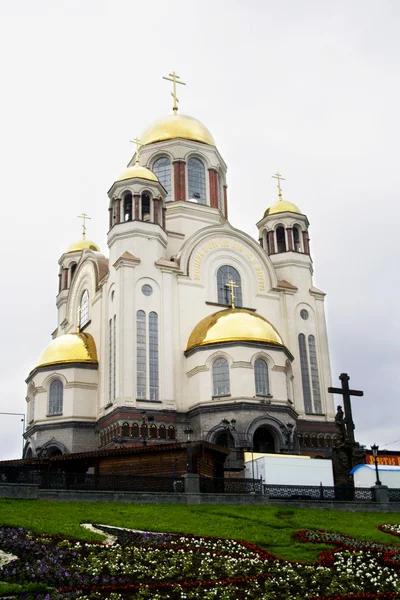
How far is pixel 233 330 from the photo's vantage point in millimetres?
33281

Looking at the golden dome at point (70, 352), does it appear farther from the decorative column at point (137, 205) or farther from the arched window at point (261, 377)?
the arched window at point (261, 377)

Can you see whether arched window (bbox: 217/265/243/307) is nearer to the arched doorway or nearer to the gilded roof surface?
the arched doorway

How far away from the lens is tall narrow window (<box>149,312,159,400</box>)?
33125 mm

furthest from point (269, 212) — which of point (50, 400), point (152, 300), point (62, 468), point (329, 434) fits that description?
point (62, 468)

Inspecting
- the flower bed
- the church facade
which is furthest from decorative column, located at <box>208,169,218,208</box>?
the flower bed

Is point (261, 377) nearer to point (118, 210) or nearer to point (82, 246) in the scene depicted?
point (118, 210)

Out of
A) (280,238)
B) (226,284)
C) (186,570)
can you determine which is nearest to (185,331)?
(226,284)

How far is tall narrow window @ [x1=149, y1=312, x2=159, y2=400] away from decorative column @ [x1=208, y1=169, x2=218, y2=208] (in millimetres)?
9950

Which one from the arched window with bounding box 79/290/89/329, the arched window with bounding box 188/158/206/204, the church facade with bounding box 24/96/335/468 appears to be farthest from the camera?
the arched window with bounding box 188/158/206/204

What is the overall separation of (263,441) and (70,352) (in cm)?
1057

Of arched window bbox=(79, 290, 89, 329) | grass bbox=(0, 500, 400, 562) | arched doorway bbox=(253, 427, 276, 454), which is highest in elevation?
arched window bbox=(79, 290, 89, 329)

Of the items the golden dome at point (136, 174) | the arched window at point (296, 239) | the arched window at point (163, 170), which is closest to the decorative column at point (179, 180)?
the arched window at point (163, 170)

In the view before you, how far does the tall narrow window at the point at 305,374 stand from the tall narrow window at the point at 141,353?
28.5 ft

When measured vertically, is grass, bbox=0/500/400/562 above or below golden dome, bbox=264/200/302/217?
below
